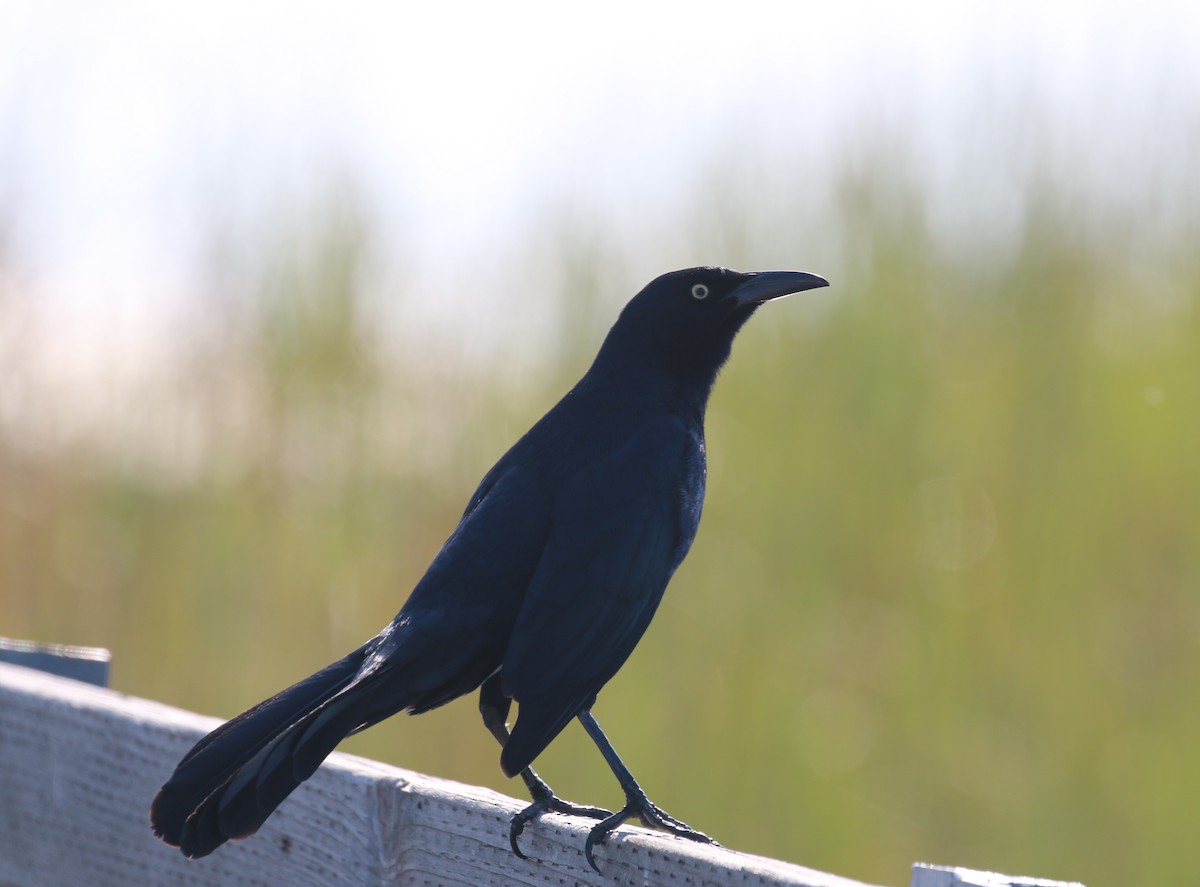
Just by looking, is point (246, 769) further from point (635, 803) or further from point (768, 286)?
point (768, 286)

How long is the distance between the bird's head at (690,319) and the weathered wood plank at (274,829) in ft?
3.94

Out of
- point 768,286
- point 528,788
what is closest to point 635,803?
point 528,788

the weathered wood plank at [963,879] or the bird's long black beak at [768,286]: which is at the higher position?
the bird's long black beak at [768,286]

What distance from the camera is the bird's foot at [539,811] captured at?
1.74 m

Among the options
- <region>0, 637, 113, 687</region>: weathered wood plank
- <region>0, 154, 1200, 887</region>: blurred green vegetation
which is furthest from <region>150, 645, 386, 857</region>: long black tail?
<region>0, 154, 1200, 887</region>: blurred green vegetation

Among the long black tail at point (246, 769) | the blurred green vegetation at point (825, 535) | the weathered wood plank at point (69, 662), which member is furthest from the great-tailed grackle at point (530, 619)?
the blurred green vegetation at point (825, 535)

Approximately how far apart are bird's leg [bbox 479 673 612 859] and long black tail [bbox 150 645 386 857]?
266mm

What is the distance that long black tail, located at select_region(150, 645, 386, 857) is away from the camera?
5.62ft

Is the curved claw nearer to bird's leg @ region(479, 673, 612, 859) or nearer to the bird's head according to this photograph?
bird's leg @ region(479, 673, 612, 859)

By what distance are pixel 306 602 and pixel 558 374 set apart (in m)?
1.37

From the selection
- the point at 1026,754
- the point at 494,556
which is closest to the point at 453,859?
the point at 494,556

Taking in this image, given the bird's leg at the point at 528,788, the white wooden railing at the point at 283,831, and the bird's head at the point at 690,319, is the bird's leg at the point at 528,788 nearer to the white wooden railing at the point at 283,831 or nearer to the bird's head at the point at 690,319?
the white wooden railing at the point at 283,831

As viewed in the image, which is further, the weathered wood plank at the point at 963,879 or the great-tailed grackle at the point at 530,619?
the great-tailed grackle at the point at 530,619

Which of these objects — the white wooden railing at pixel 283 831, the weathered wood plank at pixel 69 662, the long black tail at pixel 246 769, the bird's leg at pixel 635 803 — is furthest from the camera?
the weathered wood plank at pixel 69 662
